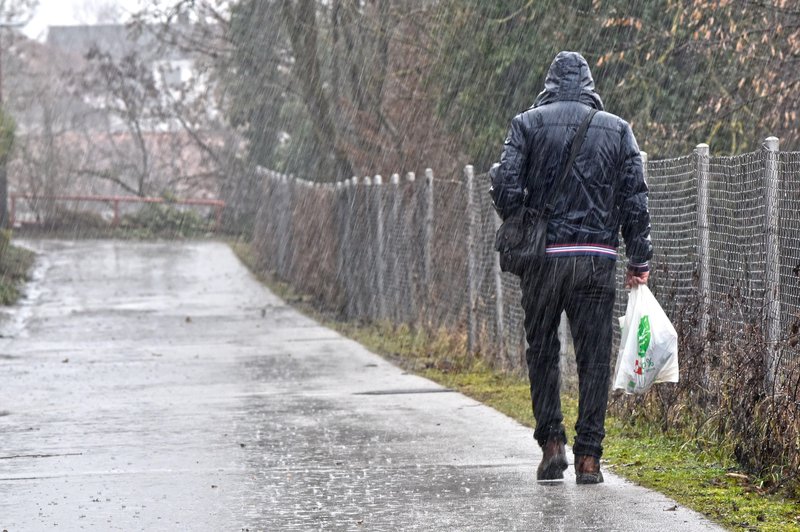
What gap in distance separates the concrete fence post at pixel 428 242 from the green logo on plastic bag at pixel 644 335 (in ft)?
24.6

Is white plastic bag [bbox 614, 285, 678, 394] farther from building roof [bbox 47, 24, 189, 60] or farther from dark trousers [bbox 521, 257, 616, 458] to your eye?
building roof [bbox 47, 24, 189, 60]

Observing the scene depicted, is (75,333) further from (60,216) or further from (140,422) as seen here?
(60,216)

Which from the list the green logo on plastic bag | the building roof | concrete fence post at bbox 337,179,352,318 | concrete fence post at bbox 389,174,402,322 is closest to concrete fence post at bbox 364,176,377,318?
concrete fence post at bbox 337,179,352,318

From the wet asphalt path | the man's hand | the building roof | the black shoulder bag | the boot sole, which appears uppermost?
the building roof

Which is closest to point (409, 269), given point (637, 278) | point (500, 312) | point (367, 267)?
point (367, 267)

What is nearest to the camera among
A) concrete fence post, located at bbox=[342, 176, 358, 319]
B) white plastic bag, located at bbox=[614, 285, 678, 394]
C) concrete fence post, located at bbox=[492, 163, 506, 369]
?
white plastic bag, located at bbox=[614, 285, 678, 394]

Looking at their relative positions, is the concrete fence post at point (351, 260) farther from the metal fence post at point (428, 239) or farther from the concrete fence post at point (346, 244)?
the metal fence post at point (428, 239)

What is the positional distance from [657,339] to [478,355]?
5.95 metres

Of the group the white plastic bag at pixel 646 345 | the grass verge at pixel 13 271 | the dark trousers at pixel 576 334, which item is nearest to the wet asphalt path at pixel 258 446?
the dark trousers at pixel 576 334

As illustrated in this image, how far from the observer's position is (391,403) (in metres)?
10.2

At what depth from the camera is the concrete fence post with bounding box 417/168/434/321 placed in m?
14.3

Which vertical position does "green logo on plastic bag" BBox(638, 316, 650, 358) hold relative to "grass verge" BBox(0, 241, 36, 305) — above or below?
above

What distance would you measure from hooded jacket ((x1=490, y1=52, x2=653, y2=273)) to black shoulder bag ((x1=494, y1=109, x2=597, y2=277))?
26 mm

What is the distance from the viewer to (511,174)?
651 cm
